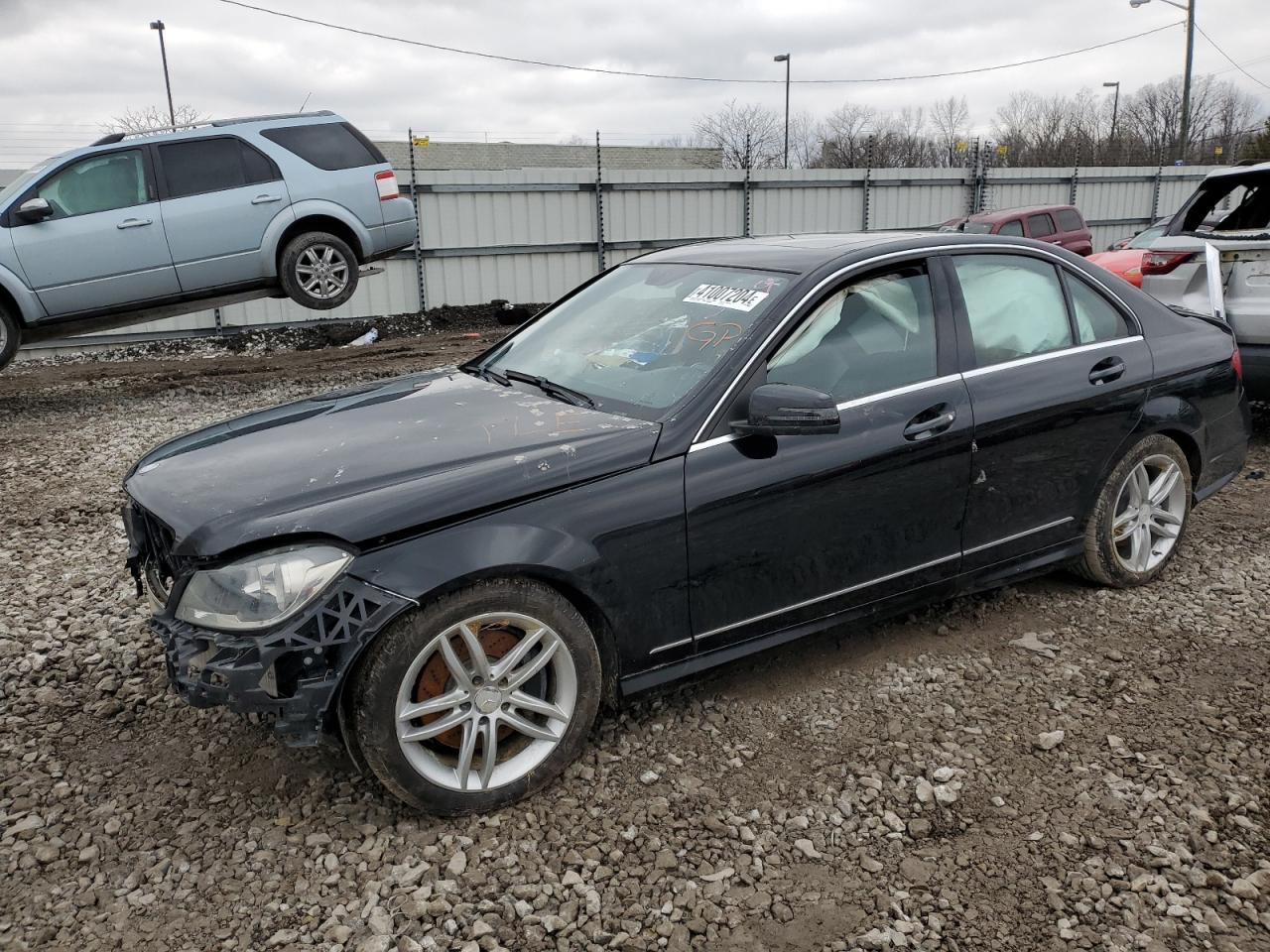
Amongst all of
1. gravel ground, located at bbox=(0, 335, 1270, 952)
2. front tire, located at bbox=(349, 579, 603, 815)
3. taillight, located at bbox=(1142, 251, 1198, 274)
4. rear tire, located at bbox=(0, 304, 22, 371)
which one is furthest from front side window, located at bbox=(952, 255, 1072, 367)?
rear tire, located at bbox=(0, 304, 22, 371)

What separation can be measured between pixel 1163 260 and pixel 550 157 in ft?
144

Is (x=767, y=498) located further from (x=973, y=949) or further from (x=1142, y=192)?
(x=1142, y=192)

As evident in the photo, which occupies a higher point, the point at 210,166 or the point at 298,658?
the point at 210,166

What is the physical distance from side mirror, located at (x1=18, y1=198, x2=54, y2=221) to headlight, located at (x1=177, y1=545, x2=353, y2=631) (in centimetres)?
797

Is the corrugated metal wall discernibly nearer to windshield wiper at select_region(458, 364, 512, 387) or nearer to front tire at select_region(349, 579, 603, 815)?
windshield wiper at select_region(458, 364, 512, 387)

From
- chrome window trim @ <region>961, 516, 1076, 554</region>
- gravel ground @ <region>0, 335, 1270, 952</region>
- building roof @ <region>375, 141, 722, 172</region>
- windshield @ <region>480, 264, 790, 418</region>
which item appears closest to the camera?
gravel ground @ <region>0, 335, 1270, 952</region>

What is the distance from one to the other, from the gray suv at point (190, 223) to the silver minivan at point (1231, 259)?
24.9 feet

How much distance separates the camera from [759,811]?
293 cm

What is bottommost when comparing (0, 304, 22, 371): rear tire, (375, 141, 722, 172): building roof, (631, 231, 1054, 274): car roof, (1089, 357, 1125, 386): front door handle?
(0, 304, 22, 371): rear tire

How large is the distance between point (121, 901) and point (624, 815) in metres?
1.36

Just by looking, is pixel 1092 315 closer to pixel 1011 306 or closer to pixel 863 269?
pixel 1011 306

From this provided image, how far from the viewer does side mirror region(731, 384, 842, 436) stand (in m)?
3.04

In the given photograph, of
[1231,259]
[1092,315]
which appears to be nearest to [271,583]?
[1092,315]

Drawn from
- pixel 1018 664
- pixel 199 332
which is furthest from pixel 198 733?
pixel 199 332
